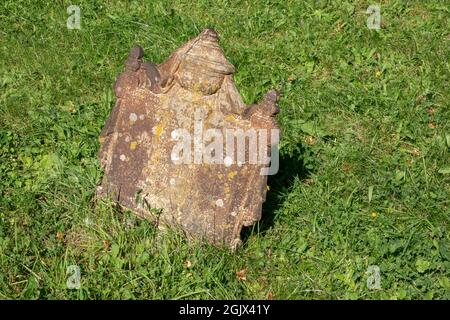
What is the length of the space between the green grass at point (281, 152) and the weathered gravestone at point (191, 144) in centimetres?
→ 20

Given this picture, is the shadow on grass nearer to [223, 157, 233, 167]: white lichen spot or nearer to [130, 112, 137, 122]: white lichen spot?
[223, 157, 233, 167]: white lichen spot

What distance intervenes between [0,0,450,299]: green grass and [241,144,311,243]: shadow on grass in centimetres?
2

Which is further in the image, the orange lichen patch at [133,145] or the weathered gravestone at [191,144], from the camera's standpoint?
the orange lichen patch at [133,145]

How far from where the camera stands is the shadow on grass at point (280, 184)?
5430 mm

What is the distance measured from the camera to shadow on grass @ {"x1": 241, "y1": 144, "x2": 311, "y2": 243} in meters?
5.43

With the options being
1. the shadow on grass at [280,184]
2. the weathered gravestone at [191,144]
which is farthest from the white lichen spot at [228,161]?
the shadow on grass at [280,184]

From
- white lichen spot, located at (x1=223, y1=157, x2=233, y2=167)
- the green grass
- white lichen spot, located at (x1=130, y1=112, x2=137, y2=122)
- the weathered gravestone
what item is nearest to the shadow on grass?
the green grass

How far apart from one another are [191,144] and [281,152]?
1417mm

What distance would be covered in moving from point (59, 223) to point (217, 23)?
3484 mm

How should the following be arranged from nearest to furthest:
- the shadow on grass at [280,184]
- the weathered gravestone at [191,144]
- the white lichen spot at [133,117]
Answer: the weathered gravestone at [191,144] → the white lichen spot at [133,117] → the shadow on grass at [280,184]

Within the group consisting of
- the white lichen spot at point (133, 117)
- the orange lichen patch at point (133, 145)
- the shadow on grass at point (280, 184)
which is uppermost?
the white lichen spot at point (133, 117)

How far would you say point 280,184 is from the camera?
5.80m

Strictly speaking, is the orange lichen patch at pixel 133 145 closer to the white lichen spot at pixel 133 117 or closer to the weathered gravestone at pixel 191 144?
the weathered gravestone at pixel 191 144

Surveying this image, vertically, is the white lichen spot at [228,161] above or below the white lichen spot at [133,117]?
below
